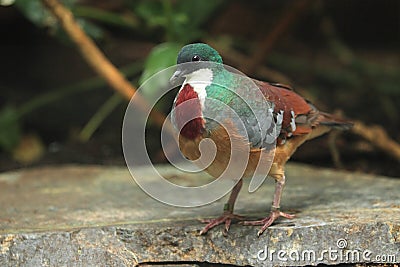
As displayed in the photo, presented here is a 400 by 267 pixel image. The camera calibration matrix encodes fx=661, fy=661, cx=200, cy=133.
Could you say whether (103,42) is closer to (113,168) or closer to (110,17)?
(110,17)

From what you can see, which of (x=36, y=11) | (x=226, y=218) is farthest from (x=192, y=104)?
(x=36, y=11)

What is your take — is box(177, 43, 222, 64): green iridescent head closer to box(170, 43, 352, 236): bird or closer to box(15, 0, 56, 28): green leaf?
box(170, 43, 352, 236): bird

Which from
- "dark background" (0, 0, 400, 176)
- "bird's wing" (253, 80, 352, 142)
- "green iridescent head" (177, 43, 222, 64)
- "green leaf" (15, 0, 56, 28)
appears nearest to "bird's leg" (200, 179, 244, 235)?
"bird's wing" (253, 80, 352, 142)

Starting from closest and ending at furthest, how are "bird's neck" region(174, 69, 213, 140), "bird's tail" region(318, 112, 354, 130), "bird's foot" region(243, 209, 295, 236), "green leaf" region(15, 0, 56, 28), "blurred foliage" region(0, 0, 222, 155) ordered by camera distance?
"bird's neck" region(174, 69, 213, 140), "bird's foot" region(243, 209, 295, 236), "bird's tail" region(318, 112, 354, 130), "blurred foliage" region(0, 0, 222, 155), "green leaf" region(15, 0, 56, 28)

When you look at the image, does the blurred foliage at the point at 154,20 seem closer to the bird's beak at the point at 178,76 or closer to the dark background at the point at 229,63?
the dark background at the point at 229,63

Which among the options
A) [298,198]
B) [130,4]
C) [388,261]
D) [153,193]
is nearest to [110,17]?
[130,4]
